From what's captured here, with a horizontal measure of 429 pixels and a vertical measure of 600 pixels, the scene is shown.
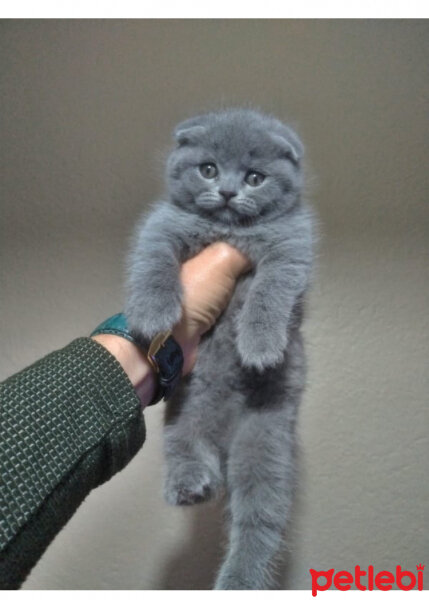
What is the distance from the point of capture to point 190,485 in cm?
97

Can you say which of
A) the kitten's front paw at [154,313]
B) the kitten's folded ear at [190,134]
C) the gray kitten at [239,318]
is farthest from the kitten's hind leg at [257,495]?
→ the kitten's folded ear at [190,134]

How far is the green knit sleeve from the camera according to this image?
77 centimetres

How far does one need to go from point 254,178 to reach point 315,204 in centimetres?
54

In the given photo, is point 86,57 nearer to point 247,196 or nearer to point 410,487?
point 247,196

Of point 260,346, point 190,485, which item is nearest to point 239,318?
point 260,346

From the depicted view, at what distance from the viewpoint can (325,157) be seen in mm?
1569

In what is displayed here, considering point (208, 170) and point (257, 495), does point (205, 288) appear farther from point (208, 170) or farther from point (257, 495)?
point (257, 495)

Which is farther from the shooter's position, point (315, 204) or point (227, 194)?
point (315, 204)

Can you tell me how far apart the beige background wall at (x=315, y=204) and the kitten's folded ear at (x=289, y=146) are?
45 cm

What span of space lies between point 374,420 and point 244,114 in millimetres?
944

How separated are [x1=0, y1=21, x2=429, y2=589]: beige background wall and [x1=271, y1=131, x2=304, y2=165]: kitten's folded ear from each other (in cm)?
45

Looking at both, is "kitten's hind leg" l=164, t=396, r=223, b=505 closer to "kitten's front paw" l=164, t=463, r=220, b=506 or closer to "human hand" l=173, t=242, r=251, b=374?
"kitten's front paw" l=164, t=463, r=220, b=506

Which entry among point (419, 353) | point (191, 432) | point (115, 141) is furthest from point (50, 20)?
point (419, 353)

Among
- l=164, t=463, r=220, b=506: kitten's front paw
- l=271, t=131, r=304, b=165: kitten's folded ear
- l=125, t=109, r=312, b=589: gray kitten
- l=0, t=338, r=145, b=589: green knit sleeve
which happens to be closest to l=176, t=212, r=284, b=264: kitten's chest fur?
l=125, t=109, r=312, b=589: gray kitten
